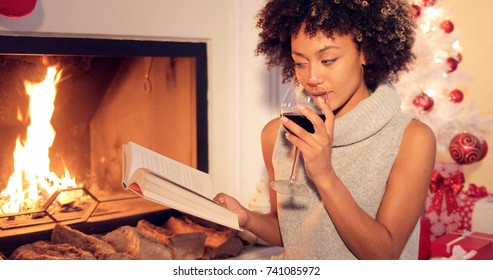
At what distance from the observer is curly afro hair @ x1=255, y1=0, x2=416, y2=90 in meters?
Answer: 1.43

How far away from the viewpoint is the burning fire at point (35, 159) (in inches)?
85.7

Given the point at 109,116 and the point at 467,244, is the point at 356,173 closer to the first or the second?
the point at 467,244

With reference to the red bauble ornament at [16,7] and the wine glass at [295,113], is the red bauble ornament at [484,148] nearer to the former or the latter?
the wine glass at [295,113]

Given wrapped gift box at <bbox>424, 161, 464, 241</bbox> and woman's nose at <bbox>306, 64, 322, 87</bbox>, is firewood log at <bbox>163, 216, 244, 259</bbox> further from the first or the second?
woman's nose at <bbox>306, 64, 322, 87</bbox>

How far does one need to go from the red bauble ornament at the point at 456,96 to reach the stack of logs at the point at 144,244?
3.41ft

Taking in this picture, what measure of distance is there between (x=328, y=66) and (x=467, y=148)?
1340 millimetres

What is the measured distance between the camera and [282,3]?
154cm

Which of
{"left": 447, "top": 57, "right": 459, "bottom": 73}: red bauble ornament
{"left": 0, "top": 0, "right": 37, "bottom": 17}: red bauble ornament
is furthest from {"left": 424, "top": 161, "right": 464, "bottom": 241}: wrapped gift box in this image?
{"left": 0, "top": 0, "right": 37, "bottom": 17}: red bauble ornament

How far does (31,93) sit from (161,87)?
0.52 meters

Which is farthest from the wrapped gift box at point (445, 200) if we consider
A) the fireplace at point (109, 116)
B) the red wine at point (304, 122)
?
the red wine at point (304, 122)

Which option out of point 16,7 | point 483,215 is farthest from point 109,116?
point 483,215

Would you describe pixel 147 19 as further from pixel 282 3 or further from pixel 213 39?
pixel 282 3

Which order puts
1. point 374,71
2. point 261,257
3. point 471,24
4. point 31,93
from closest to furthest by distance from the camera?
point 374,71, point 31,93, point 261,257, point 471,24
